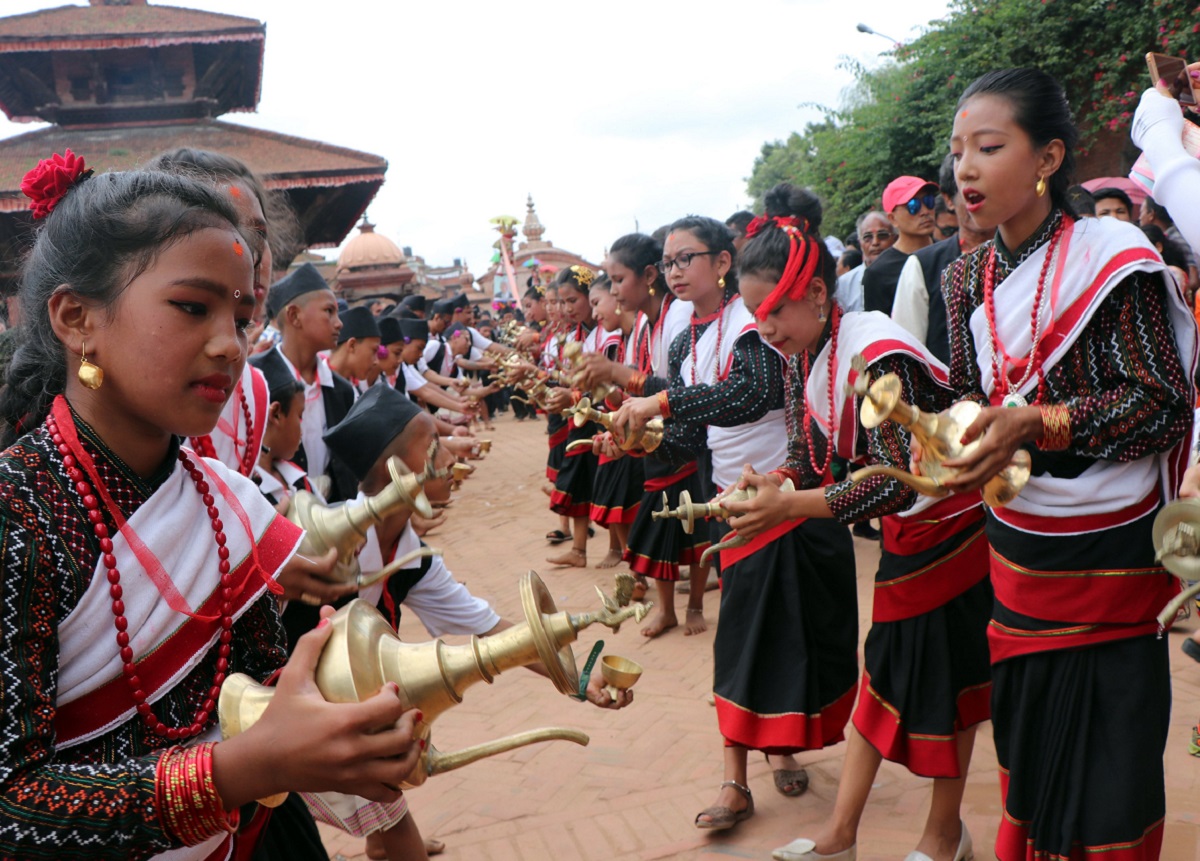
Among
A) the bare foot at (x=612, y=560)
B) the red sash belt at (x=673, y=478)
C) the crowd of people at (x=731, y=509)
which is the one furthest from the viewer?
the bare foot at (x=612, y=560)

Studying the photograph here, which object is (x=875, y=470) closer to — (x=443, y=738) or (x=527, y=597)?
(x=527, y=597)

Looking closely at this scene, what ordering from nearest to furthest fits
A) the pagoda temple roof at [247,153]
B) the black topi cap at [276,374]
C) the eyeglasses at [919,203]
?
the black topi cap at [276,374] < the eyeglasses at [919,203] < the pagoda temple roof at [247,153]

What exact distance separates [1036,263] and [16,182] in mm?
14150

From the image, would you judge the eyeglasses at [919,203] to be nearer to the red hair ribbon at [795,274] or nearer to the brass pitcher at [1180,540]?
the red hair ribbon at [795,274]

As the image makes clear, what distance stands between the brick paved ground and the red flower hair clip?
108 inches

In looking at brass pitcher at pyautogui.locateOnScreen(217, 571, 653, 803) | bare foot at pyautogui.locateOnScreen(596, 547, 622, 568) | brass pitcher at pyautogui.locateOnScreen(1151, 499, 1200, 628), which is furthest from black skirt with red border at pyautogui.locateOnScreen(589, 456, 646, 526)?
brass pitcher at pyautogui.locateOnScreen(217, 571, 653, 803)

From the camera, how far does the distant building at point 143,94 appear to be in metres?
13.6

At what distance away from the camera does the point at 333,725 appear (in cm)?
111

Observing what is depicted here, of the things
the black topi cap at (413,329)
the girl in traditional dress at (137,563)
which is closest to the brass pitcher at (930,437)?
the girl in traditional dress at (137,563)

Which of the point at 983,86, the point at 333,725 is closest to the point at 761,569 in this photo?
the point at 983,86

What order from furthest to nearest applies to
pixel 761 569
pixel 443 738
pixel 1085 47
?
pixel 1085 47
pixel 443 738
pixel 761 569

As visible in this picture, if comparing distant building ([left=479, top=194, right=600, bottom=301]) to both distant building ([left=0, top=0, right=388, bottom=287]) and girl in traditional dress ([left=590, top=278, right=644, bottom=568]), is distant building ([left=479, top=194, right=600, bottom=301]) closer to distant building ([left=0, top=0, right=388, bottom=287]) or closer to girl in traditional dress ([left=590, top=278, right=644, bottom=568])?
distant building ([left=0, top=0, right=388, bottom=287])

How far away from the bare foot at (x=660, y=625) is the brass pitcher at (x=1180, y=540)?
4.07 m

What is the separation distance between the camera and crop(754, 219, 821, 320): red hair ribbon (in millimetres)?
3051
